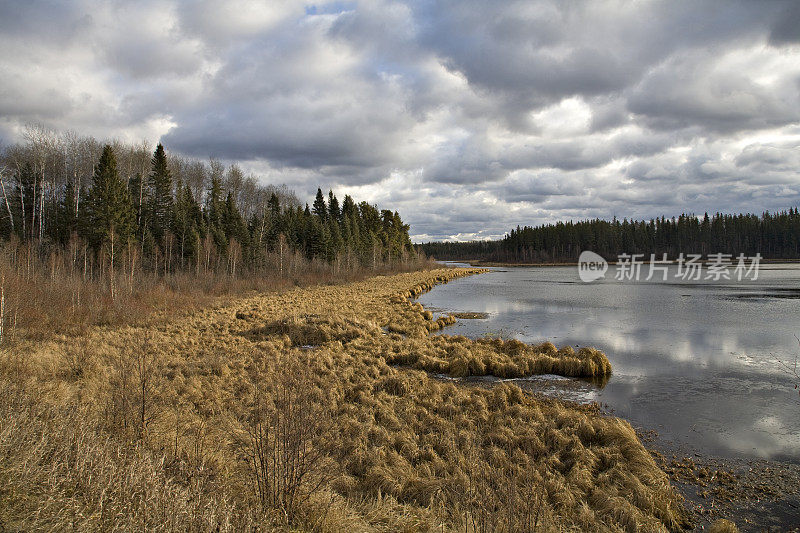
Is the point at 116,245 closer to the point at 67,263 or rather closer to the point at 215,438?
the point at 67,263

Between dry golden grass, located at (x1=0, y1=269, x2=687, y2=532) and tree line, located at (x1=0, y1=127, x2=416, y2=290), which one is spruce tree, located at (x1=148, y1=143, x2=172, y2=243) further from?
dry golden grass, located at (x1=0, y1=269, x2=687, y2=532)

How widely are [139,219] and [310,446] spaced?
161 feet

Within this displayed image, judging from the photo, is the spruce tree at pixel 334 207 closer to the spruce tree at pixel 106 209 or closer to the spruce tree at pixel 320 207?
the spruce tree at pixel 320 207

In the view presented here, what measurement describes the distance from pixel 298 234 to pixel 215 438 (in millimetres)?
59294

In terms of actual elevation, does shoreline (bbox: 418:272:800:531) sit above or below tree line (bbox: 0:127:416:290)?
below

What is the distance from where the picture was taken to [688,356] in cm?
1705

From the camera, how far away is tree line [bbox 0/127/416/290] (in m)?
39.3

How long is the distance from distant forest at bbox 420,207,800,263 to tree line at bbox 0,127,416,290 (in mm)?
84446

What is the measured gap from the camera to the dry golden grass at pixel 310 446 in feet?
14.0

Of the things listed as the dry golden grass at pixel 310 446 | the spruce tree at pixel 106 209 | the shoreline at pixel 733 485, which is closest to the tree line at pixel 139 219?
the spruce tree at pixel 106 209

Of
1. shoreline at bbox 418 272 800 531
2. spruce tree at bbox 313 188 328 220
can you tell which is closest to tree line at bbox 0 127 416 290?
spruce tree at bbox 313 188 328 220

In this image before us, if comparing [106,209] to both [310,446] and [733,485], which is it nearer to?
[310,446]

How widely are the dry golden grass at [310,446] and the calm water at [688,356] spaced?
1.74 meters

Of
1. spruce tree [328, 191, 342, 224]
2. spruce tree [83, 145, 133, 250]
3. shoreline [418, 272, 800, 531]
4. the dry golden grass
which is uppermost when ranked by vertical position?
spruce tree [328, 191, 342, 224]
